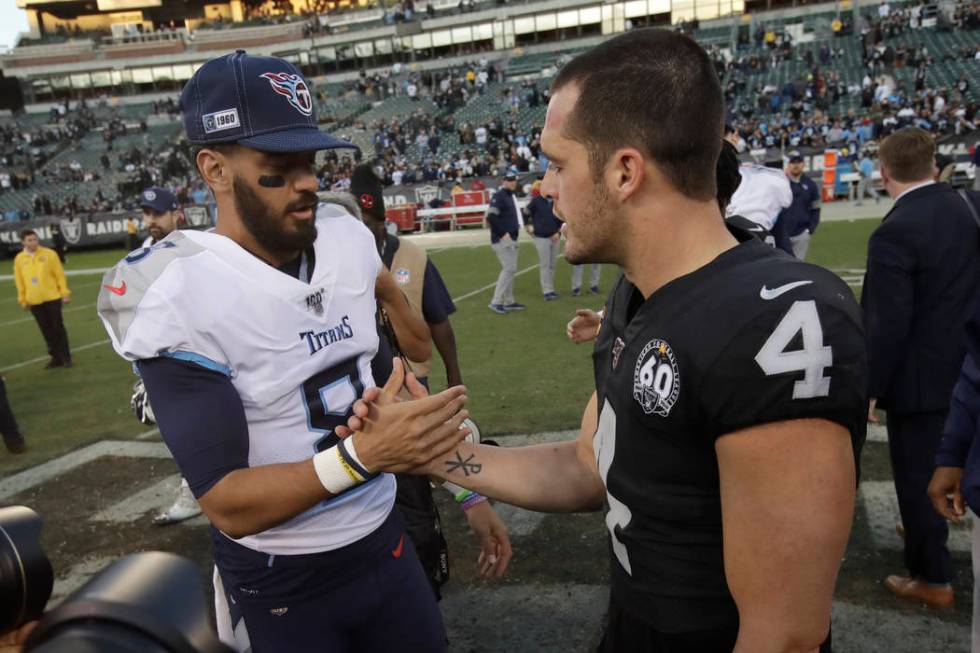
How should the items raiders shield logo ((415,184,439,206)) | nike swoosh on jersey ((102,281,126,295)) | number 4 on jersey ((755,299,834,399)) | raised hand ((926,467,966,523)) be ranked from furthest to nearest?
raiders shield logo ((415,184,439,206)), raised hand ((926,467,966,523)), nike swoosh on jersey ((102,281,126,295)), number 4 on jersey ((755,299,834,399))

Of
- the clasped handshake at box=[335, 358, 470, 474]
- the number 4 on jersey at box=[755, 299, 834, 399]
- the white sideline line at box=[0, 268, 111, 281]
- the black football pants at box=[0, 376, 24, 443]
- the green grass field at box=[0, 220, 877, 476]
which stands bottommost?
the white sideline line at box=[0, 268, 111, 281]

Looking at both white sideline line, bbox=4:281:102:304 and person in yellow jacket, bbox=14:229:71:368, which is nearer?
person in yellow jacket, bbox=14:229:71:368

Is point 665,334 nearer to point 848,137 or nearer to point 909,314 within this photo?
point 909,314

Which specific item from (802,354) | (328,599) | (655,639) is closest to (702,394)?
(802,354)

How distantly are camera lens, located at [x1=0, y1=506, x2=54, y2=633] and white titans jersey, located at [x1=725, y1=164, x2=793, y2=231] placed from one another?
20.7ft

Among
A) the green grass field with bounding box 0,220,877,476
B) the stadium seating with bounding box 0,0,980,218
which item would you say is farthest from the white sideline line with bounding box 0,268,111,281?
the stadium seating with bounding box 0,0,980,218

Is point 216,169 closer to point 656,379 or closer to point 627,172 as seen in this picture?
point 627,172

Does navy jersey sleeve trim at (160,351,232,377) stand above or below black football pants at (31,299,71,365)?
above

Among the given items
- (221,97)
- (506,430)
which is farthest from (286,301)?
Answer: (506,430)

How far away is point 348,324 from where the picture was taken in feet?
7.57

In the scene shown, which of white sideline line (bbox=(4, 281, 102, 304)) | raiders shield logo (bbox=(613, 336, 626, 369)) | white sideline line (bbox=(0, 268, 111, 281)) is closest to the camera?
raiders shield logo (bbox=(613, 336, 626, 369))

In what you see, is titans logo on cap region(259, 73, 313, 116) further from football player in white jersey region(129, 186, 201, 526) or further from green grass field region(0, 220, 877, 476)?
green grass field region(0, 220, 877, 476)

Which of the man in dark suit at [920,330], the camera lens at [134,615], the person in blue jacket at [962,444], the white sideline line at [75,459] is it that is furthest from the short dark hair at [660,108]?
the white sideline line at [75,459]

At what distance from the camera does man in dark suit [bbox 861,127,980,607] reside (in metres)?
3.54
